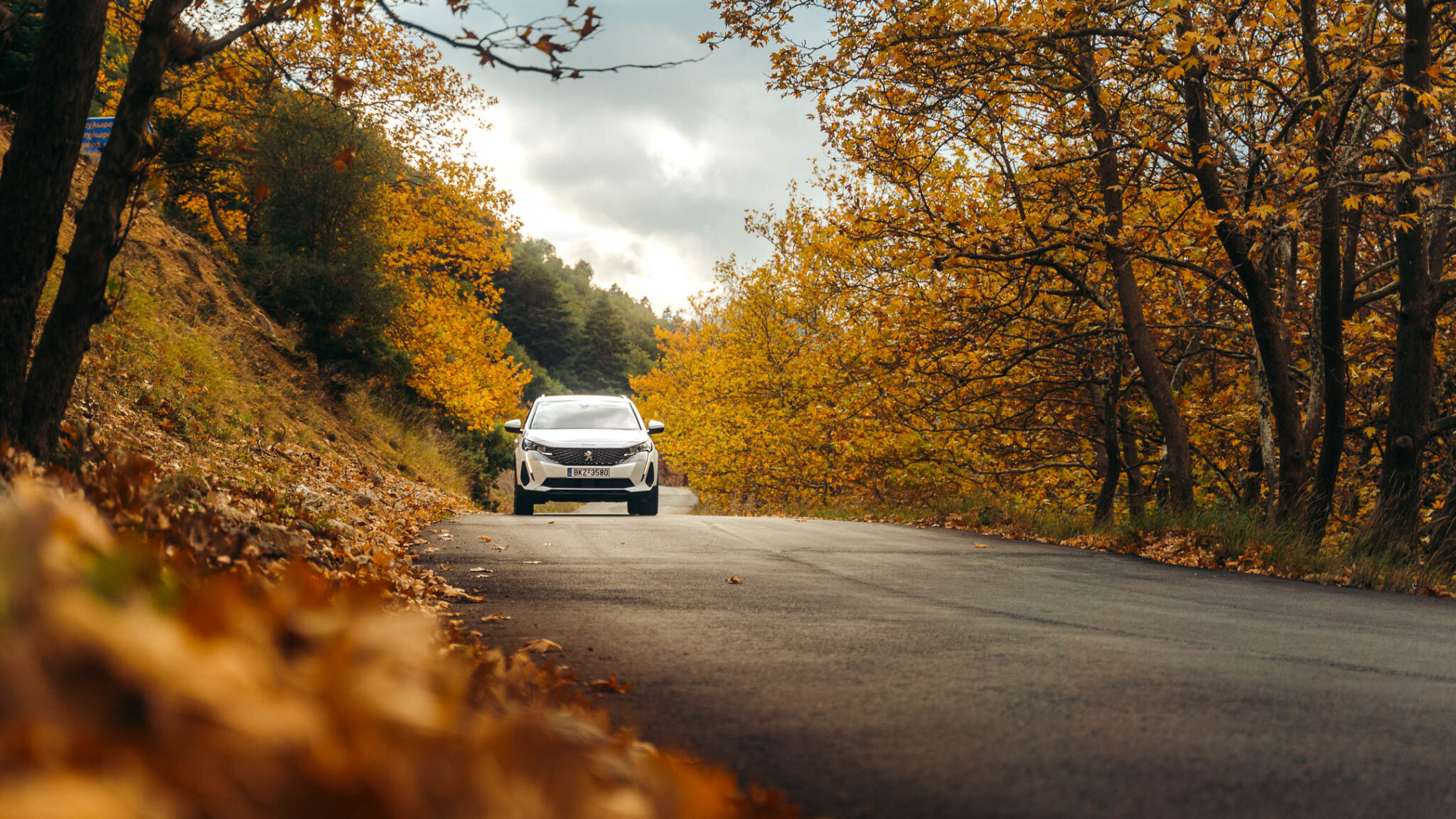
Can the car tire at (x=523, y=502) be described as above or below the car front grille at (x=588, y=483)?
below

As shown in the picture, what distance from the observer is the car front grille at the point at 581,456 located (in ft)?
51.5

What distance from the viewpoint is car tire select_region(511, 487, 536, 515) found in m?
16.0

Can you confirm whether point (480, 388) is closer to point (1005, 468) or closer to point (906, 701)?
→ point (1005, 468)

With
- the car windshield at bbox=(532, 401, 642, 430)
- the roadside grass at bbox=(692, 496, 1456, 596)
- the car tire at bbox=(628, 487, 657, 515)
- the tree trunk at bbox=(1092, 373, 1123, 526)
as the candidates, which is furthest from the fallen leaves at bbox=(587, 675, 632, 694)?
the tree trunk at bbox=(1092, 373, 1123, 526)

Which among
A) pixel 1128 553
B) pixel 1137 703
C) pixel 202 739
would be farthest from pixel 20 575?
pixel 1128 553

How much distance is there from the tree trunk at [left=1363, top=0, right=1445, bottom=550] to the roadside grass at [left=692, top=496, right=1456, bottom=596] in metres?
0.79

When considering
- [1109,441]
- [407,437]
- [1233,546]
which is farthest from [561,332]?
[1233,546]

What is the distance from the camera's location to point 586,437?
52.9 feet

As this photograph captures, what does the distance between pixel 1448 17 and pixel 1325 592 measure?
340 inches

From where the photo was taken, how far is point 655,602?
250 inches

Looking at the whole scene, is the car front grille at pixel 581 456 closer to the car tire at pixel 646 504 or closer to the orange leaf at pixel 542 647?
the car tire at pixel 646 504

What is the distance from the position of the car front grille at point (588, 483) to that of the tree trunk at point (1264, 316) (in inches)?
358

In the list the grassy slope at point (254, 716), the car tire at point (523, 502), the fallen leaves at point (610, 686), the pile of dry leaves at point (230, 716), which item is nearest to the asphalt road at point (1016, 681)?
the fallen leaves at point (610, 686)

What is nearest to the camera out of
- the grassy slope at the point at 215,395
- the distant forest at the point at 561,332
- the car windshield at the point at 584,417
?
the grassy slope at the point at 215,395
